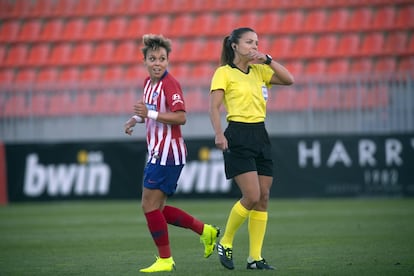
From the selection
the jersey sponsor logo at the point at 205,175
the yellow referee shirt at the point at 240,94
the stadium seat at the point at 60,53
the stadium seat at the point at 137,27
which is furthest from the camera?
the stadium seat at the point at 137,27

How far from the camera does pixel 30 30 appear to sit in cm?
2294

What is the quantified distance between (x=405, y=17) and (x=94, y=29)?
7580 millimetres

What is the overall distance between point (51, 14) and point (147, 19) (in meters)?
2.59

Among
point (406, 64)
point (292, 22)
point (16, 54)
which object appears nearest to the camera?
point (406, 64)

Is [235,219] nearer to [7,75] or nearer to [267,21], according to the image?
[267,21]

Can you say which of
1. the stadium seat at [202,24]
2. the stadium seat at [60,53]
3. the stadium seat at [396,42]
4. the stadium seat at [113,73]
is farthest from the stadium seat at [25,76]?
the stadium seat at [396,42]

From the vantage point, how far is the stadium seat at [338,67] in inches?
786

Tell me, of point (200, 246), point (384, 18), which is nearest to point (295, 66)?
point (384, 18)

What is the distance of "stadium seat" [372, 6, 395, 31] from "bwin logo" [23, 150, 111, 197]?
720 centimetres

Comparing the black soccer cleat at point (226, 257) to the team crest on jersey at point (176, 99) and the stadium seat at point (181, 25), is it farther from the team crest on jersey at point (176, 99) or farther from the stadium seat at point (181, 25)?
the stadium seat at point (181, 25)

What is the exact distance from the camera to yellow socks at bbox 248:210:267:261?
773 cm

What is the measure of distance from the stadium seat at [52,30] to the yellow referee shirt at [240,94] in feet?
50.4

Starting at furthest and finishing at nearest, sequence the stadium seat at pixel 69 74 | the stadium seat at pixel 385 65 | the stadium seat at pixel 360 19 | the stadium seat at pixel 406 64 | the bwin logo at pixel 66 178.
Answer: the stadium seat at pixel 69 74, the stadium seat at pixel 360 19, the stadium seat at pixel 385 65, the stadium seat at pixel 406 64, the bwin logo at pixel 66 178

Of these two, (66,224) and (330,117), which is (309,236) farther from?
(330,117)
